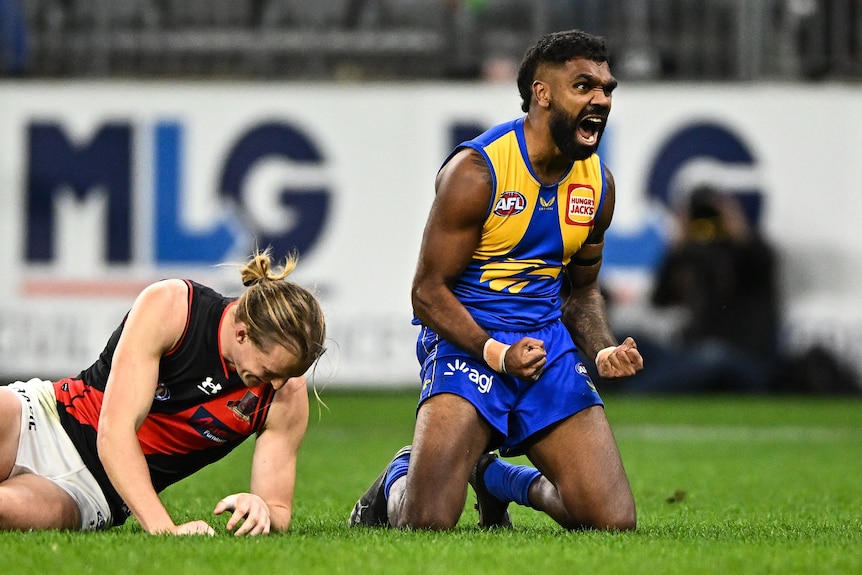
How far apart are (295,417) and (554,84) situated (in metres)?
1.84

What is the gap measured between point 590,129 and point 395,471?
5.69ft

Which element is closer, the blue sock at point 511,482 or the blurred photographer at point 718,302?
the blue sock at point 511,482

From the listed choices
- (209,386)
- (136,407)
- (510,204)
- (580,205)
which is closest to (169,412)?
(209,386)

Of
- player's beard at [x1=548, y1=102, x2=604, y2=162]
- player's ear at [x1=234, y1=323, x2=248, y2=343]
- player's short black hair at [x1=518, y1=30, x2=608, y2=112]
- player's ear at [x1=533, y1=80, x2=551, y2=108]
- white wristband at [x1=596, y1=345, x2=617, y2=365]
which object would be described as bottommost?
white wristband at [x1=596, y1=345, x2=617, y2=365]

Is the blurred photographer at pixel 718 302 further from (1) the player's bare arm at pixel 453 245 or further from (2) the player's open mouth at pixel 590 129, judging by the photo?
(1) the player's bare arm at pixel 453 245

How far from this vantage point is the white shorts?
224 inches

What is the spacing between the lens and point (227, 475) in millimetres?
8836

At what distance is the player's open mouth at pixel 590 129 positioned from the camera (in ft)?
20.1

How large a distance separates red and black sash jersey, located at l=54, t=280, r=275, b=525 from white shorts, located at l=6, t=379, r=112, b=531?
35 millimetres

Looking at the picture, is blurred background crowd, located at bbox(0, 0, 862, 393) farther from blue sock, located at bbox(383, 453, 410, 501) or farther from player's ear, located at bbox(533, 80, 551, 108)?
player's ear, located at bbox(533, 80, 551, 108)

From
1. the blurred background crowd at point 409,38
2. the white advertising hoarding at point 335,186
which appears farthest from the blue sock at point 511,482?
the blurred background crowd at point 409,38

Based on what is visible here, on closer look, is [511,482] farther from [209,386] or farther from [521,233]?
[209,386]

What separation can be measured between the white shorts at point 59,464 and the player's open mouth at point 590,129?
2.51m

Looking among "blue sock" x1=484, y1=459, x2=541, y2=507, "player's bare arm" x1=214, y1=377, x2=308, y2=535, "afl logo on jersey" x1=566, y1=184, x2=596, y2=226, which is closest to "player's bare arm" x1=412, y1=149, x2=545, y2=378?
"afl logo on jersey" x1=566, y1=184, x2=596, y2=226
